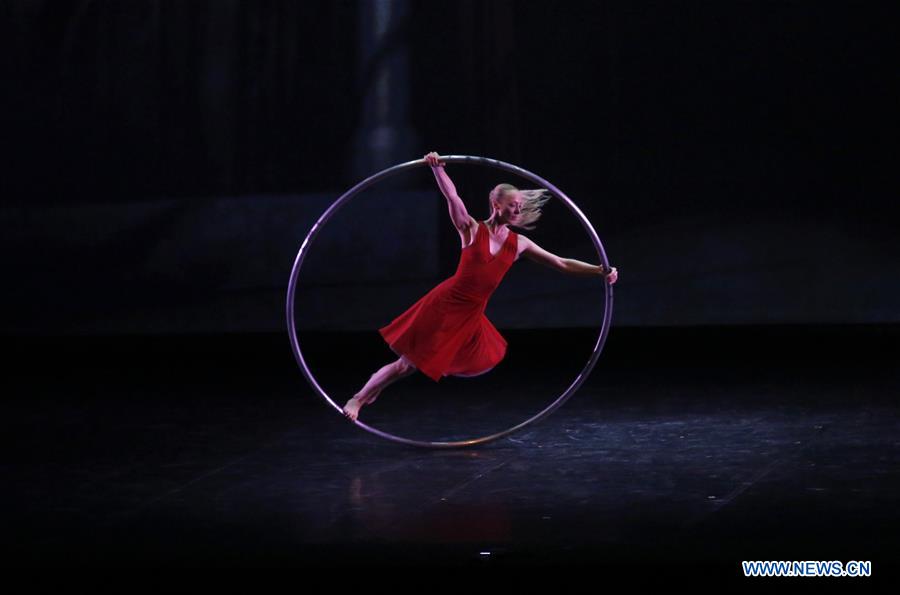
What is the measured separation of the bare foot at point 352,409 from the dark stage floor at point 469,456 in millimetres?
161

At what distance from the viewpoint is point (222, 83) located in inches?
341

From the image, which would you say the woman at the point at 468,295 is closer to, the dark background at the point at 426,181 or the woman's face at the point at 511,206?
the woman's face at the point at 511,206

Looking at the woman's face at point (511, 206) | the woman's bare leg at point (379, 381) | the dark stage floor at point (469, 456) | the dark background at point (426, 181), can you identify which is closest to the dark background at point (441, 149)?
the dark background at point (426, 181)

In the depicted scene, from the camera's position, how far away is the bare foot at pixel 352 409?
6.00 m

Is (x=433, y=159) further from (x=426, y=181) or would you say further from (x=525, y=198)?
(x=426, y=181)

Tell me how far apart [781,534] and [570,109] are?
458cm

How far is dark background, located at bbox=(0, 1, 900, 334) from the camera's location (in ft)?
27.8

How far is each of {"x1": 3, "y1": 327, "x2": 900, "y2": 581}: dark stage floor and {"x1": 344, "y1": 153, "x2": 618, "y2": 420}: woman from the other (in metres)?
0.42

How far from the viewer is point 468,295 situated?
19.1ft

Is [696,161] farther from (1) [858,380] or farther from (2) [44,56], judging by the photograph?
(2) [44,56]

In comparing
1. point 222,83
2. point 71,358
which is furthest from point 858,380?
point 71,358

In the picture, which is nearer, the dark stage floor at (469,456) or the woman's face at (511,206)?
the dark stage floor at (469,456)

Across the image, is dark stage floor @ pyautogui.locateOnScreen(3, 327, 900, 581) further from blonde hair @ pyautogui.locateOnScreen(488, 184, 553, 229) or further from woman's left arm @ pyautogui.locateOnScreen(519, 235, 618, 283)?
blonde hair @ pyautogui.locateOnScreen(488, 184, 553, 229)

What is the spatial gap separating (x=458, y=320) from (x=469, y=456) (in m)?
0.60
